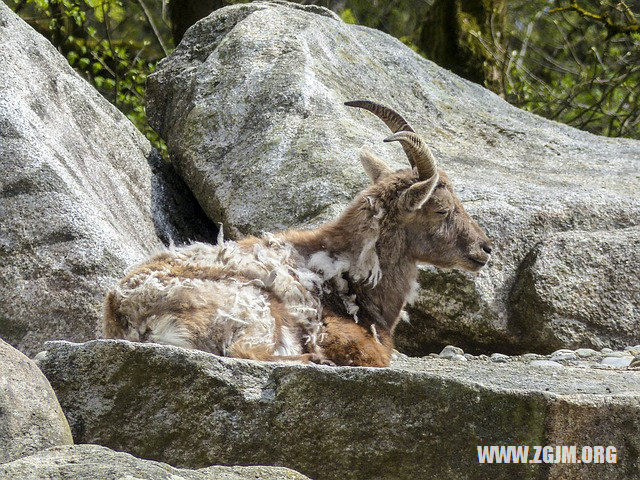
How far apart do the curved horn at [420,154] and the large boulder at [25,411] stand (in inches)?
118

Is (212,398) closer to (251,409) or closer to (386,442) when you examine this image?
(251,409)

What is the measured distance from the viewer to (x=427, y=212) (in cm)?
644

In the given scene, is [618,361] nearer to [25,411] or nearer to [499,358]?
[499,358]

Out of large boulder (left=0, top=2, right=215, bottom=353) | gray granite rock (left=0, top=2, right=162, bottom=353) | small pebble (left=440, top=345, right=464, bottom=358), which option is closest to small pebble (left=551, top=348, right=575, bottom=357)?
small pebble (left=440, top=345, right=464, bottom=358)

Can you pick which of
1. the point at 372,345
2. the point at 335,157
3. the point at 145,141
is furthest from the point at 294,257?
the point at 145,141

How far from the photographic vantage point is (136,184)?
7.53 metres

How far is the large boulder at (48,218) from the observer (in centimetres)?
589

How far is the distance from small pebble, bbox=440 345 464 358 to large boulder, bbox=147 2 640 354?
13 cm

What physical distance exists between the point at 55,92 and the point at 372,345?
291 centimetres

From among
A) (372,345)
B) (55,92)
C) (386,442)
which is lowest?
(372,345)

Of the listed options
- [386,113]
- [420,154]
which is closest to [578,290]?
[420,154]

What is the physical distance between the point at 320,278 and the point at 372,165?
43.6 inches

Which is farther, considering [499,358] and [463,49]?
[463,49]

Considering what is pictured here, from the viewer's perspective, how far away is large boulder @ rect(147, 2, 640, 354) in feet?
22.4
